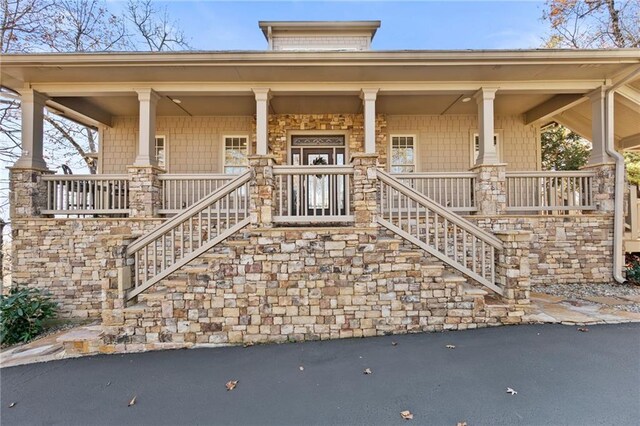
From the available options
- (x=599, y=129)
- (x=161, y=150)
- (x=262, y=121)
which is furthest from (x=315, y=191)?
(x=599, y=129)

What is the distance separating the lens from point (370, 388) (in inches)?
105

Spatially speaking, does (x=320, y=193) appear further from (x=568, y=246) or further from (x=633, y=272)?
(x=633, y=272)

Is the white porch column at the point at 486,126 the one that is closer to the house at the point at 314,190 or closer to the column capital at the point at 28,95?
the house at the point at 314,190

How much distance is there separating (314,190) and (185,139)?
5431 mm

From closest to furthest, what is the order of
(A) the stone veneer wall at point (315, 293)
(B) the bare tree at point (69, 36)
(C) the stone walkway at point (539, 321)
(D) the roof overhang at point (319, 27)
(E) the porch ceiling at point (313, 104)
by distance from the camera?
(C) the stone walkway at point (539, 321) < (A) the stone veneer wall at point (315, 293) < (E) the porch ceiling at point (313, 104) < (D) the roof overhang at point (319, 27) < (B) the bare tree at point (69, 36)

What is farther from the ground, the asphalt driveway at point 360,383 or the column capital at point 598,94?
the column capital at point 598,94

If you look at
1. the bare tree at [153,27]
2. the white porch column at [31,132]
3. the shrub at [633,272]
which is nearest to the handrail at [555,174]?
the shrub at [633,272]

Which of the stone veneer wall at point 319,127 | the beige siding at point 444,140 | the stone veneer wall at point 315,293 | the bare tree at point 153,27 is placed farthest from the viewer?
the bare tree at point 153,27

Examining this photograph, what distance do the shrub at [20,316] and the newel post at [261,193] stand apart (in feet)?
13.4

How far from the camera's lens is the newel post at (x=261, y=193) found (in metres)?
3.94

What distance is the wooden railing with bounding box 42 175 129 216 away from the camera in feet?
19.9

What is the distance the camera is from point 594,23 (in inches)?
420

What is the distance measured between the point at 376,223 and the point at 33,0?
39.0 feet

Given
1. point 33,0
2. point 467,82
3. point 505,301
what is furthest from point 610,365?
point 33,0
